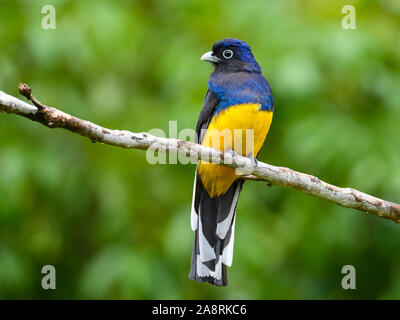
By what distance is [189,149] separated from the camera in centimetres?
359

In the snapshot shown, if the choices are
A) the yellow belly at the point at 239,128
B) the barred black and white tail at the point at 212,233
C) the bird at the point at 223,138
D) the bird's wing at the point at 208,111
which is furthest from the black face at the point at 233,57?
the barred black and white tail at the point at 212,233

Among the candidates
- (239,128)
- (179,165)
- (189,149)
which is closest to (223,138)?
(239,128)

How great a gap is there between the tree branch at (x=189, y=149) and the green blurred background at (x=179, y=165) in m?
0.98

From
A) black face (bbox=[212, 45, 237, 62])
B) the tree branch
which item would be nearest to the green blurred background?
black face (bbox=[212, 45, 237, 62])

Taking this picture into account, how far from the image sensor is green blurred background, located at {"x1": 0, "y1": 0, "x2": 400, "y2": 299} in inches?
204

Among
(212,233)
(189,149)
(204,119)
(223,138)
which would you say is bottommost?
(212,233)

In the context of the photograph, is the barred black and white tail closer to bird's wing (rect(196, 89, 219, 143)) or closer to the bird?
the bird

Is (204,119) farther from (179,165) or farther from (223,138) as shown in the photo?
(179,165)

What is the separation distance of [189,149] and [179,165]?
203 cm

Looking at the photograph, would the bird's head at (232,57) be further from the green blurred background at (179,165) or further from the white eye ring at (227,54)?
the green blurred background at (179,165)

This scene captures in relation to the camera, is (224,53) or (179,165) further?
(179,165)

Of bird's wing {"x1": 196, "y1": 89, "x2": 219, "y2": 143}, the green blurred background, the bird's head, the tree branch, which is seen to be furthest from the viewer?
the green blurred background

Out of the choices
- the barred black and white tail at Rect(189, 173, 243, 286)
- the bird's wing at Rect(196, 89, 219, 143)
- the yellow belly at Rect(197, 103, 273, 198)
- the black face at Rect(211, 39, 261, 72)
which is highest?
the black face at Rect(211, 39, 261, 72)
